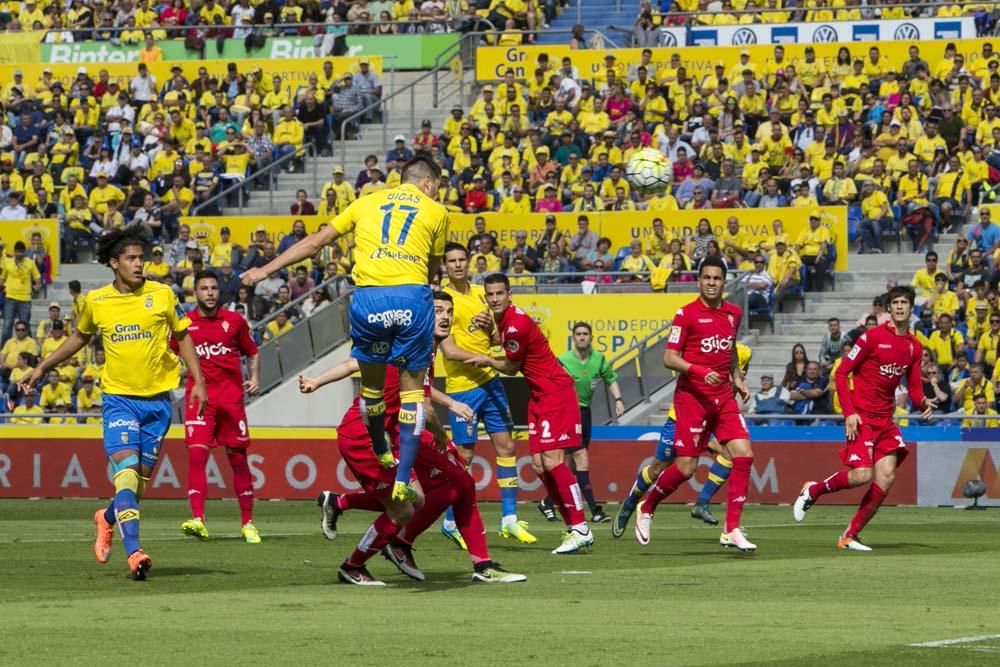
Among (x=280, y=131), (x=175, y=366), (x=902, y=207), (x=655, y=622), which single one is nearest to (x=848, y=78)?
(x=902, y=207)

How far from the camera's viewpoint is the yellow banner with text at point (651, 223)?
31359 millimetres

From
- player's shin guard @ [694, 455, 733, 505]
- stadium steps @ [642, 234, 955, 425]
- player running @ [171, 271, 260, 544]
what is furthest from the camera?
stadium steps @ [642, 234, 955, 425]

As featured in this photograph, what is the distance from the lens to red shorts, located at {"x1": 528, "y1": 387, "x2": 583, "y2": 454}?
16422 millimetres

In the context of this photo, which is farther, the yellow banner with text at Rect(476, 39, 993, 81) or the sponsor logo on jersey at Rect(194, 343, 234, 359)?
the yellow banner with text at Rect(476, 39, 993, 81)

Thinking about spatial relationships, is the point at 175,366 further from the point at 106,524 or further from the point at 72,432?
the point at 72,432

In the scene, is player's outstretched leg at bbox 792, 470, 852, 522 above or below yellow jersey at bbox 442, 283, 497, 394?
below

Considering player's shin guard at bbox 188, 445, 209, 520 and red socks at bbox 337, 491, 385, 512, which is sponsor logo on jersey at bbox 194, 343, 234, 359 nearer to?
player's shin guard at bbox 188, 445, 209, 520

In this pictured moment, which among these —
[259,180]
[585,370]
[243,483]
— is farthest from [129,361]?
[259,180]

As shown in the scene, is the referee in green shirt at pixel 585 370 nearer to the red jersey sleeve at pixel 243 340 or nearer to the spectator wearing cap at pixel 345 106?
the red jersey sleeve at pixel 243 340

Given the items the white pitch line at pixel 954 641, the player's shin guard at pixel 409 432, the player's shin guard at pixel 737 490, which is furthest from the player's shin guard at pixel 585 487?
the white pitch line at pixel 954 641

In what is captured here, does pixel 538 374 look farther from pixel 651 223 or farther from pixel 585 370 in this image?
pixel 651 223

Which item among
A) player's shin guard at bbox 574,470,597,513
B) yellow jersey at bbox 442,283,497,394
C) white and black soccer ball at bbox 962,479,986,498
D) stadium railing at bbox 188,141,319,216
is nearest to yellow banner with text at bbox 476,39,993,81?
stadium railing at bbox 188,141,319,216

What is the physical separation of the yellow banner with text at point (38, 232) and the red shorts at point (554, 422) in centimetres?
2193

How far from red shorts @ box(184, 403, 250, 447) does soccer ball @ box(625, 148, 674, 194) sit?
15.3 meters
